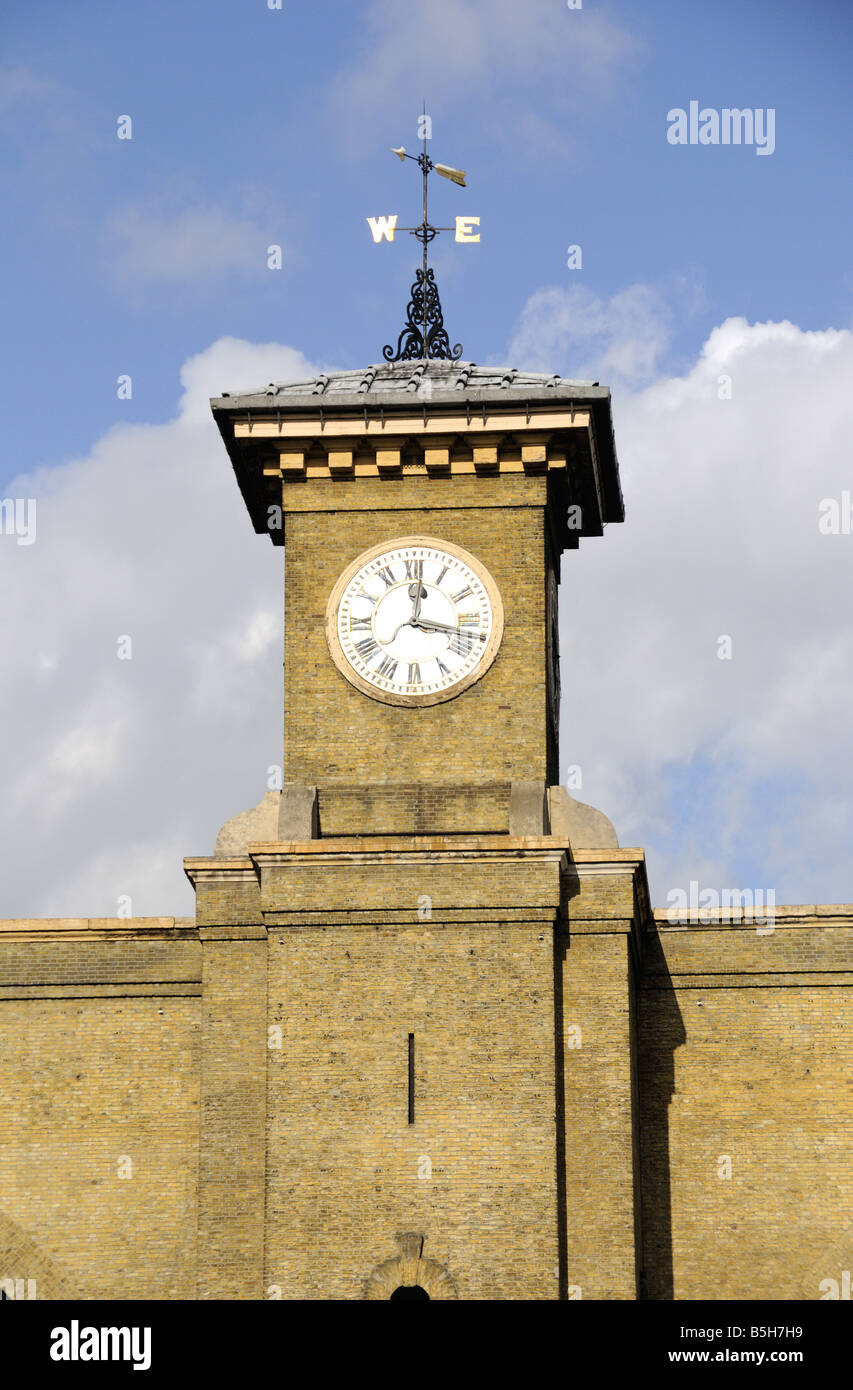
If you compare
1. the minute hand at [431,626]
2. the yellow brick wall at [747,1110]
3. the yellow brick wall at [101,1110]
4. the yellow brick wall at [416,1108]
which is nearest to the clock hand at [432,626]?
the minute hand at [431,626]

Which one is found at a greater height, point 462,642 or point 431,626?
point 431,626

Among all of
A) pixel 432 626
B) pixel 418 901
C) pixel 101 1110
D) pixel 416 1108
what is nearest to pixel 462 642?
pixel 432 626

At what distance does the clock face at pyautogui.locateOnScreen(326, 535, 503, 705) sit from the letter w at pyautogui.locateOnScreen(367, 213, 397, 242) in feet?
16.2

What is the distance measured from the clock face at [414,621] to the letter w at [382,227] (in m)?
4.94

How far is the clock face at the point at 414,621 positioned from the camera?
106ft

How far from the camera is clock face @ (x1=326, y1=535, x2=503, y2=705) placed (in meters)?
32.3

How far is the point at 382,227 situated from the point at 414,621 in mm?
6186

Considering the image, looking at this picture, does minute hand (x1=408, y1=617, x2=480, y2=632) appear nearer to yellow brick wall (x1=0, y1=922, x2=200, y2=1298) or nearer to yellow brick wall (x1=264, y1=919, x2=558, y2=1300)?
yellow brick wall (x1=264, y1=919, x2=558, y2=1300)

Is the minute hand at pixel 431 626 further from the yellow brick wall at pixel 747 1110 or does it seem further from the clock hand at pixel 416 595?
the yellow brick wall at pixel 747 1110

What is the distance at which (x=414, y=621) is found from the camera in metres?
32.6

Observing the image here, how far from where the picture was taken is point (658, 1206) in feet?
107

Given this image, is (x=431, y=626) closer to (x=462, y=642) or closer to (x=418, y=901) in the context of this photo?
(x=462, y=642)

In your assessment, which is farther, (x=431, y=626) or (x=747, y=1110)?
(x=747, y=1110)
